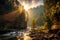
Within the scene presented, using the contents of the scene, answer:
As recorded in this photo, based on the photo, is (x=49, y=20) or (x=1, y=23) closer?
(x=49, y=20)

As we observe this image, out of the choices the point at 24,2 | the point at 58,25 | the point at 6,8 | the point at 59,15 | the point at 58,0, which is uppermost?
the point at 24,2

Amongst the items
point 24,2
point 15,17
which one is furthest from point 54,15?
point 24,2

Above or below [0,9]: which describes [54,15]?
below

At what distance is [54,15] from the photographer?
40.1 meters

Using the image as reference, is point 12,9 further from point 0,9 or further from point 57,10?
point 57,10

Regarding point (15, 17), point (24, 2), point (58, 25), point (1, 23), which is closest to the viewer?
point (58, 25)

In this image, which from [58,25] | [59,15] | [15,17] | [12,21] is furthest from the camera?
[15,17]

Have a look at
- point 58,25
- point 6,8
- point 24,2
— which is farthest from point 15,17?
point 58,25

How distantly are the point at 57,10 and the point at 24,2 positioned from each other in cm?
7165

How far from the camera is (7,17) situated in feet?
222

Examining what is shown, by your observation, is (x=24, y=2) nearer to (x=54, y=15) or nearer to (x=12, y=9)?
(x=12, y=9)

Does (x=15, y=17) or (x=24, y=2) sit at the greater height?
(x=24, y=2)

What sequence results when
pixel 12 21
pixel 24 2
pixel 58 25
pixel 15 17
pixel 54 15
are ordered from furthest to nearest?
pixel 24 2 < pixel 15 17 < pixel 12 21 < pixel 54 15 < pixel 58 25

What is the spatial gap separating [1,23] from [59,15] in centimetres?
3117
